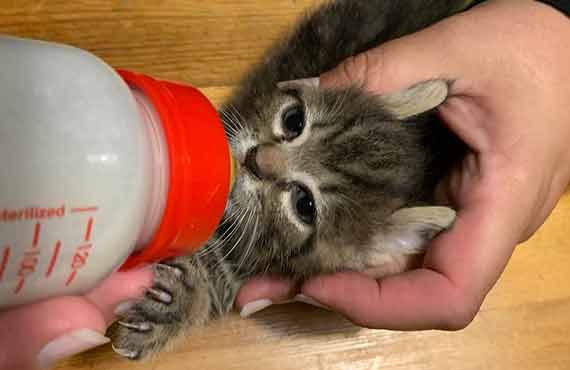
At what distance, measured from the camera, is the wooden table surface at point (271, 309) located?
1253 mm

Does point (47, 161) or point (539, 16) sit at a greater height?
point (47, 161)

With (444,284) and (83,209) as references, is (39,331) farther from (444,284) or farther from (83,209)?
(444,284)

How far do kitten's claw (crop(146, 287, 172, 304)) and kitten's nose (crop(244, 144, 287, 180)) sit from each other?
302 millimetres

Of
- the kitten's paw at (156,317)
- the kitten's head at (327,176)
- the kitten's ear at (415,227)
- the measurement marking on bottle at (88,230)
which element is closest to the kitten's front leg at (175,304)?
the kitten's paw at (156,317)

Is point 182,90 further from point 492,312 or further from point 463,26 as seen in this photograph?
point 492,312

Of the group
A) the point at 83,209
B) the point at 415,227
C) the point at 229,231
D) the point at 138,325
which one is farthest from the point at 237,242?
the point at 83,209

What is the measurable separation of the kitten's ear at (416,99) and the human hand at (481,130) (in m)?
0.02

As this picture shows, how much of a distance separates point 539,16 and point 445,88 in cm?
27

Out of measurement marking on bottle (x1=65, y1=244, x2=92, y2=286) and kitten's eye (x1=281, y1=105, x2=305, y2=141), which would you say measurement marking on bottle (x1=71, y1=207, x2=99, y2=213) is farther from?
kitten's eye (x1=281, y1=105, x2=305, y2=141)

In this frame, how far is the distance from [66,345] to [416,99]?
0.73 metres

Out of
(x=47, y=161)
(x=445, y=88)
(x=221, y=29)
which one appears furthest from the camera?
(x=221, y=29)

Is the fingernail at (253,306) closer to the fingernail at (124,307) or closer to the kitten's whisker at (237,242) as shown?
the kitten's whisker at (237,242)

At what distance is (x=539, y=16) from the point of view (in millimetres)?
1120

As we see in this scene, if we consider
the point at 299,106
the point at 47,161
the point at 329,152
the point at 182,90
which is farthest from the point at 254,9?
the point at 47,161
